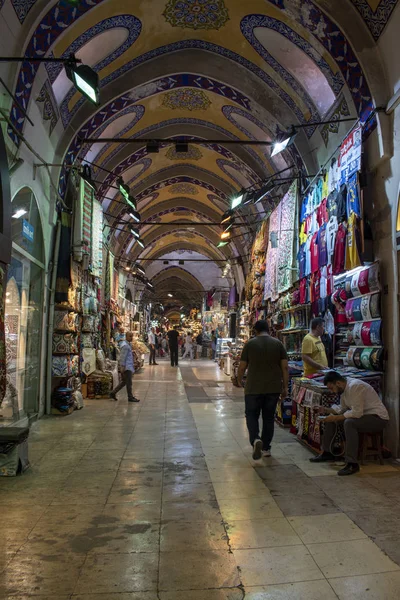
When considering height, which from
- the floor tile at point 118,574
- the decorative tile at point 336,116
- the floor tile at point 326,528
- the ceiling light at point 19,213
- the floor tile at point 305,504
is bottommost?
the floor tile at point 305,504

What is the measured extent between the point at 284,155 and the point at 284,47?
91.2 inches

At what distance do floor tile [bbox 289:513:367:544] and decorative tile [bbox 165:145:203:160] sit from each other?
10046 mm

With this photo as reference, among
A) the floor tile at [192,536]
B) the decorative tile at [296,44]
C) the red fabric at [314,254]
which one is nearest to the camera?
the floor tile at [192,536]

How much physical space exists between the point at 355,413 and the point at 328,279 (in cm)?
267

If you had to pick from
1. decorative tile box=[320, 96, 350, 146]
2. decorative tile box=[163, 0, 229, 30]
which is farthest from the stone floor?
decorative tile box=[163, 0, 229, 30]

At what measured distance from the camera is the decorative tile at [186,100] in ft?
29.0

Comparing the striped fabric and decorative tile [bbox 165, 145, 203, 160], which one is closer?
the striped fabric

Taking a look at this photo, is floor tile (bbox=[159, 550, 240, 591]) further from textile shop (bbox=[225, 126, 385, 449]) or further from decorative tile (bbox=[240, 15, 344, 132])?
decorative tile (bbox=[240, 15, 344, 132])

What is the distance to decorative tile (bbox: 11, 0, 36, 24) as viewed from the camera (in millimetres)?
4803

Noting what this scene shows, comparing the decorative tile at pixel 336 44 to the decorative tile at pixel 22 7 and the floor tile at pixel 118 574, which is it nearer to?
the decorative tile at pixel 22 7

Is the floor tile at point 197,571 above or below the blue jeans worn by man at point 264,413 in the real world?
below

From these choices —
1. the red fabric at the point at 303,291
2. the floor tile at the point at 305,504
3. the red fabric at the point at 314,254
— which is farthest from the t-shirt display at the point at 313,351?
the floor tile at the point at 305,504

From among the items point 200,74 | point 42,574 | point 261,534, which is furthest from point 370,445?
point 200,74

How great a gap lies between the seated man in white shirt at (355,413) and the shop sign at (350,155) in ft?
8.23
